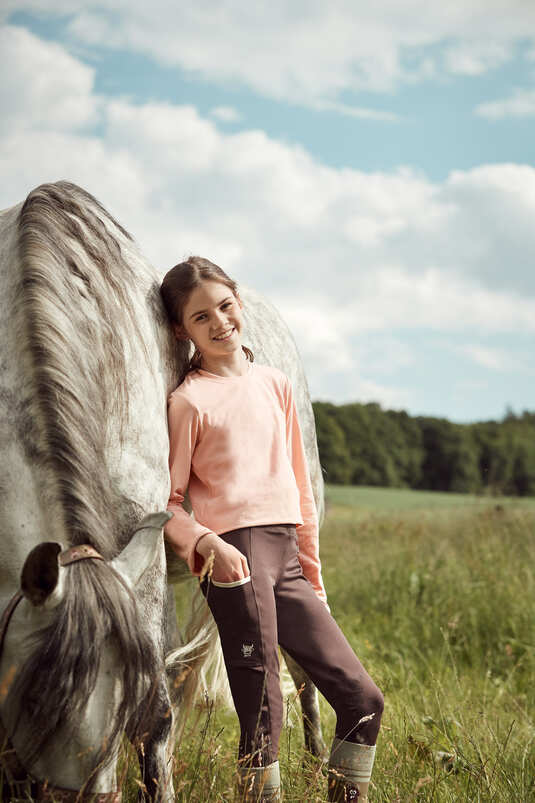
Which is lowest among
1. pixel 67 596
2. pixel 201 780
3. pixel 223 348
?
pixel 201 780

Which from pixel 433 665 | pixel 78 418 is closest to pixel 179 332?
pixel 78 418

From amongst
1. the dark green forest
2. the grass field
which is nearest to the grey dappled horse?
the grass field

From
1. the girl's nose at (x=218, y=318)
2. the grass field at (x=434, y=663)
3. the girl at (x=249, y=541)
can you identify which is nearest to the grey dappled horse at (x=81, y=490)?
the girl at (x=249, y=541)

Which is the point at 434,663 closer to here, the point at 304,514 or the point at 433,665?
the point at 433,665

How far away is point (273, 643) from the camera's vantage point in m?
2.28

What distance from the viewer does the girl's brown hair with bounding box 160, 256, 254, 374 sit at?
2604 mm

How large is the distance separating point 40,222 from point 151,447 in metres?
0.84

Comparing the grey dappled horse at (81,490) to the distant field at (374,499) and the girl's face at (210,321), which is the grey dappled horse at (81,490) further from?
the distant field at (374,499)

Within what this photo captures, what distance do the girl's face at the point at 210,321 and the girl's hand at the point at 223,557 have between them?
0.70 metres

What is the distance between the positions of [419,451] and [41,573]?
27.4 m

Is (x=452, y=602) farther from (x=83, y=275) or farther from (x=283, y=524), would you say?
(x=83, y=275)

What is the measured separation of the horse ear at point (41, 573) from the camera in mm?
1570

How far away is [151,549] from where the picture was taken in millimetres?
1957

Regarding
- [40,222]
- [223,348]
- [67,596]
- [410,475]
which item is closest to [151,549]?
[67,596]
